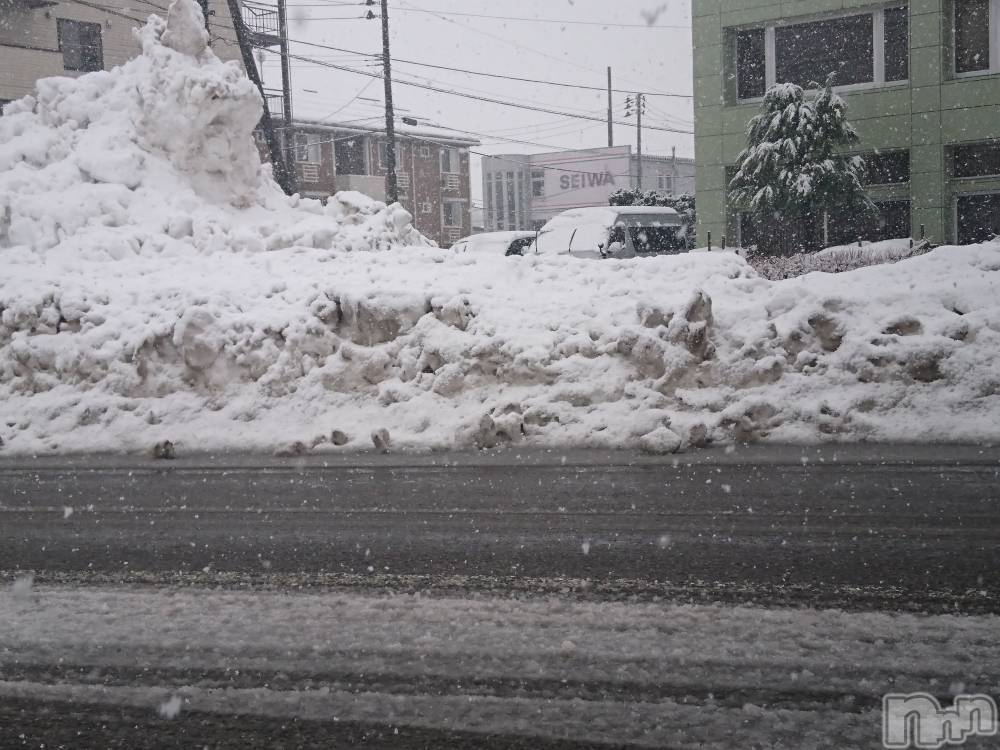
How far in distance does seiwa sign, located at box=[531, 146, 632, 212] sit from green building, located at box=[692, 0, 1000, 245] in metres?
39.0

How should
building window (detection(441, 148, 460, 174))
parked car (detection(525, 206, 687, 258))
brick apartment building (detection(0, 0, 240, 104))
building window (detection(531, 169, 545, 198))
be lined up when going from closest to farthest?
parked car (detection(525, 206, 687, 258)) < brick apartment building (detection(0, 0, 240, 104)) < building window (detection(441, 148, 460, 174)) < building window (detection(531, 169, 545, 198))

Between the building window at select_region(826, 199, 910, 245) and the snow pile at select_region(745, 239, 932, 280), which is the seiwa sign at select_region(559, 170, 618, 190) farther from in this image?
the snow pile at select_region(745, 239, 932, 280)

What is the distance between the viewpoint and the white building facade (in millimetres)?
66062

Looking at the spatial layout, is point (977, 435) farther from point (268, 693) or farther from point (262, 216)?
point (262, 216)

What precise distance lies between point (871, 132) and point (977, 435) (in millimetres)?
19295

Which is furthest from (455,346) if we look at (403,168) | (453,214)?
(453,214)

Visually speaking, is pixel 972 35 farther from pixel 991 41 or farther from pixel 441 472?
pixel 441 472

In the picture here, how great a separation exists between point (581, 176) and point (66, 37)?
38542 mm

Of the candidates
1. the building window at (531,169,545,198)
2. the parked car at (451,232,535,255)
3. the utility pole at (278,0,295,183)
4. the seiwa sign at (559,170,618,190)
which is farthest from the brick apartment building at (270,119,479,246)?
the parked car at (451,232,535,255)

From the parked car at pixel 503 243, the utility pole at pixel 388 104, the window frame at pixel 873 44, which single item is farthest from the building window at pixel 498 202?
the parked car at pixel 503 243

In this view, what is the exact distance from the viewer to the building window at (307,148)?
44406 millimetres

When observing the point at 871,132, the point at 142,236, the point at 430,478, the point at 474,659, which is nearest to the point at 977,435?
the point at 430,478

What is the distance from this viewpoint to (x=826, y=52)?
25.1 metres

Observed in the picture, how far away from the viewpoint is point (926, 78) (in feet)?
77.2
